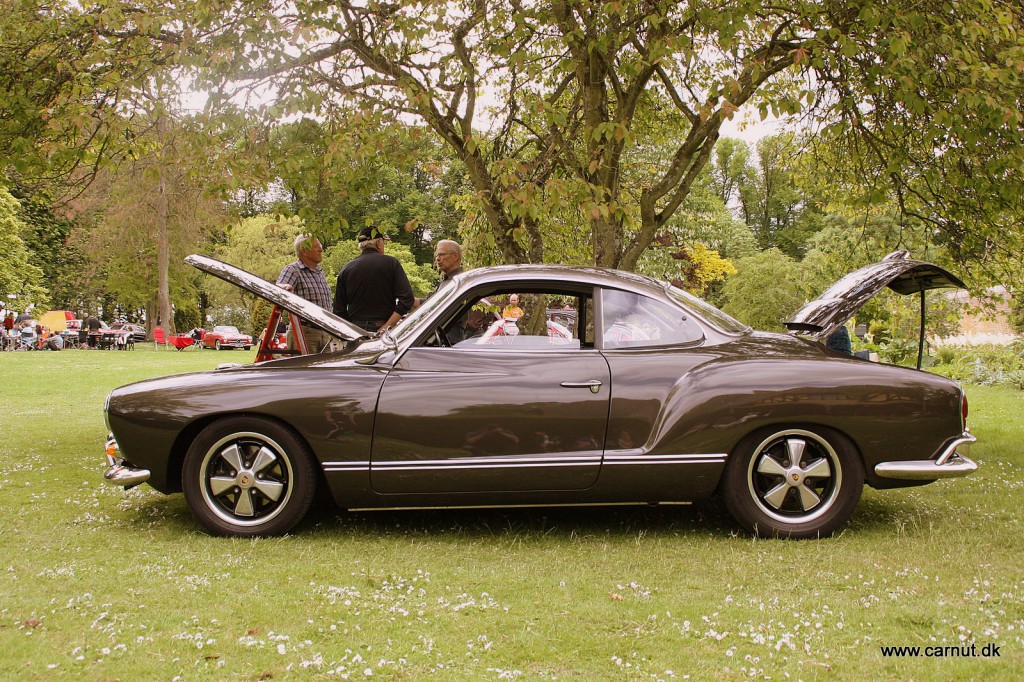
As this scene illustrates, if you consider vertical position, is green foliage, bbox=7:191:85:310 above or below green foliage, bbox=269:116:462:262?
above

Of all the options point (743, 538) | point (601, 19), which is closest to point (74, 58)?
point (601, 19)

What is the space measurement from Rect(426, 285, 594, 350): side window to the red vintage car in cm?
4068

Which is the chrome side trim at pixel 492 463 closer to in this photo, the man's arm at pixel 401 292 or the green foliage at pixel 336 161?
the man's arm at pixel 401 292

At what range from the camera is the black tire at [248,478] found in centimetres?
514

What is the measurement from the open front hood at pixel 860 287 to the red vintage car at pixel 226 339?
40997mm

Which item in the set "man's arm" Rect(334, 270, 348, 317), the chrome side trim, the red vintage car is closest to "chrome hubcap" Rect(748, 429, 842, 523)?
the chrome side trim

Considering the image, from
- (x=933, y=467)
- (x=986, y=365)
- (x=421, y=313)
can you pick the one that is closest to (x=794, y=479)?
(x=933, y=467)

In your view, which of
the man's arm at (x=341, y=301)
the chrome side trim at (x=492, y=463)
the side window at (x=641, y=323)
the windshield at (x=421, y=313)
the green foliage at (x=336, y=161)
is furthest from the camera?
the man's arm at (x=341, y=301)

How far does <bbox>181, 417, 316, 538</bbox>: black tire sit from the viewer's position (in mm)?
5145

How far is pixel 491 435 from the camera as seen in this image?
507 centimetres

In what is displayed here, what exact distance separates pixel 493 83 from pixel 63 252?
49.8 metres

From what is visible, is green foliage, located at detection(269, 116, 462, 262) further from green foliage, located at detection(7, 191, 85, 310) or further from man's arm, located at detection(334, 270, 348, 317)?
green foliage, located at detection(7, 191, 85, 310)

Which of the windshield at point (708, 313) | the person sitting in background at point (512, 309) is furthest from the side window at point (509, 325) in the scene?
the windshield at point (708, 313)

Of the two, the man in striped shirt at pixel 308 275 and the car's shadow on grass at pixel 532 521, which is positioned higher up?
the man in striped shirt at pixel 308 275
